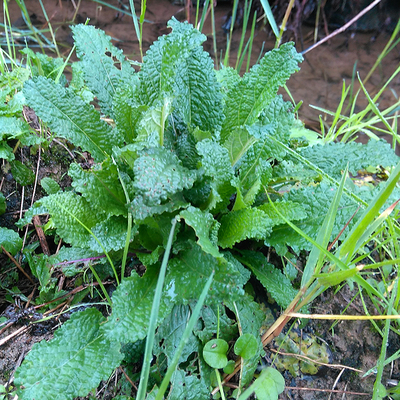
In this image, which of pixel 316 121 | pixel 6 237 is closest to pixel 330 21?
pixel 316 121

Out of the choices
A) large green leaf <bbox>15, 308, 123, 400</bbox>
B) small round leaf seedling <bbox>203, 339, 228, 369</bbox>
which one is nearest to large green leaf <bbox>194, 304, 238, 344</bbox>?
small round leaf seedling <bbox>203, 339, 228, 369</bbox>

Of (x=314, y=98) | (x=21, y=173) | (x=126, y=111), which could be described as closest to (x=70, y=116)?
(x=126, y=111)

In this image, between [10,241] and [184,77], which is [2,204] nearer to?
[10,241]

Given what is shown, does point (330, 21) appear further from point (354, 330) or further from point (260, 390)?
point (260, 390)

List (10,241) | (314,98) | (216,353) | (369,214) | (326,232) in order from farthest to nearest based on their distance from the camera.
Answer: (314,98)
(10,241)
(216,353)
(326,232)
(369,214)

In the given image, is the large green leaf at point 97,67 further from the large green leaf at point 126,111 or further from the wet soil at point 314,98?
the wet soil at point 314,98

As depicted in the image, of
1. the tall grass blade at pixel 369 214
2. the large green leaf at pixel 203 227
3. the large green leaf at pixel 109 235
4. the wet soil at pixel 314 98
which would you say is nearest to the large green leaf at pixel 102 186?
the large green leaf at pixel 109 235
